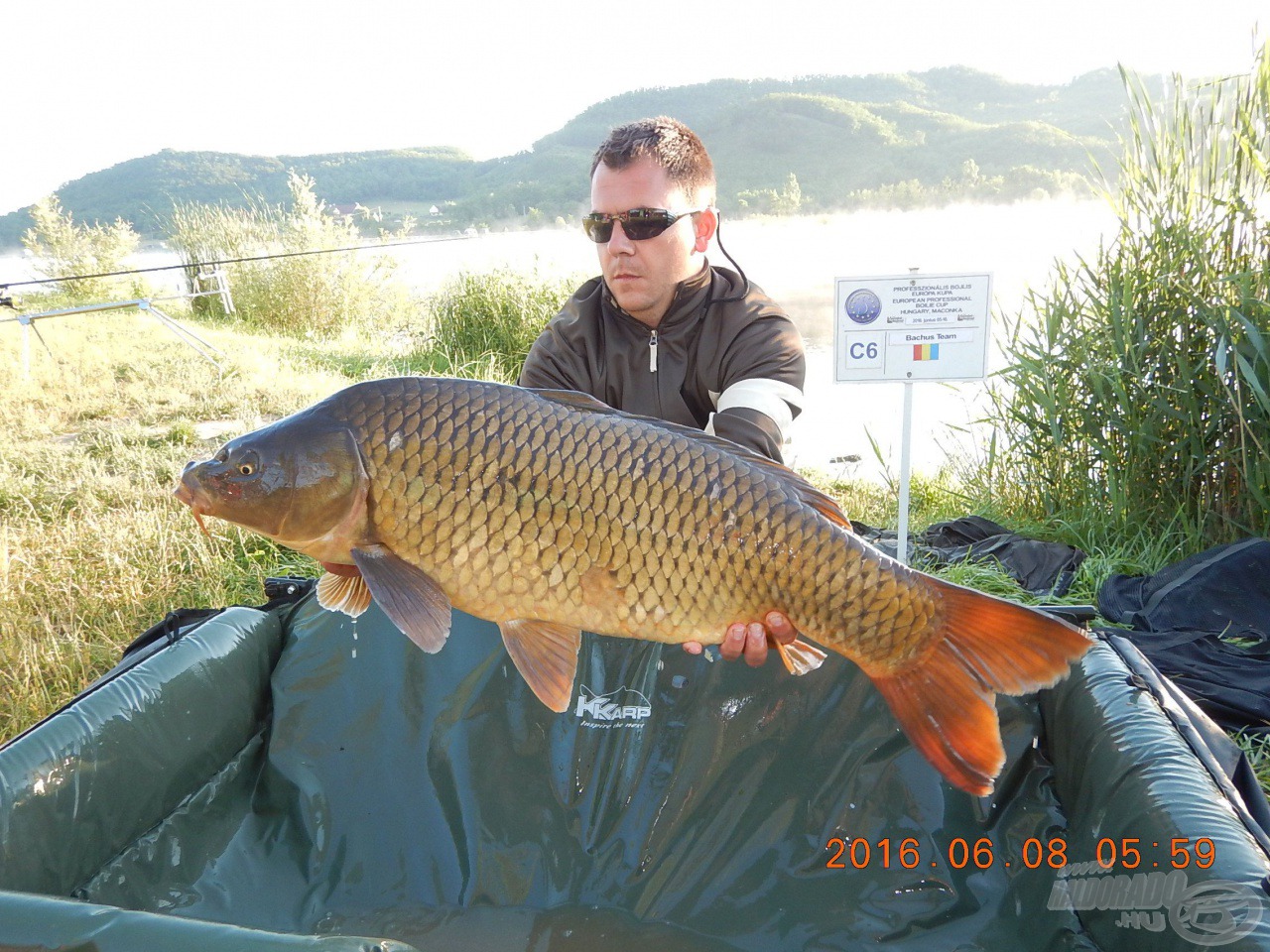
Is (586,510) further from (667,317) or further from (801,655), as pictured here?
(667,317)

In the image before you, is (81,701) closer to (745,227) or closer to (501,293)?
(501,293)

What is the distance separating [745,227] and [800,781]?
4265cm

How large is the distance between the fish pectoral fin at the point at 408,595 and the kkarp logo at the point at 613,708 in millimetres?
642

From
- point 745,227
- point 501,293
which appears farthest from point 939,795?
point 745,227

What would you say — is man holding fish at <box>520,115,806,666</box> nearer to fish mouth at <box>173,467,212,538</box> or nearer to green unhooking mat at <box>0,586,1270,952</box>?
green unhooking mat at <box>0,586,1270,952</box>

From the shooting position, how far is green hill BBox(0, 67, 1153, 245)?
48.8m

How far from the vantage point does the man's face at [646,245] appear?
196cm

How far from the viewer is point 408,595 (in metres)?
1.16

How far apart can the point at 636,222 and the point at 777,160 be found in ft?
198

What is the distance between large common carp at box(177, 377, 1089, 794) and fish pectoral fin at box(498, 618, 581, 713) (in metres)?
0.06

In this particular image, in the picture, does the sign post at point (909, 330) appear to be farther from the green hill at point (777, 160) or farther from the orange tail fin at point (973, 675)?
the green hill at point (777, 160)

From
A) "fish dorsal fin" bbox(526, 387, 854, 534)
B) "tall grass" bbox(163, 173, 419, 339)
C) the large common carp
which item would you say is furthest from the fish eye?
"tall grass" bbox(163, 173, 419, 339)

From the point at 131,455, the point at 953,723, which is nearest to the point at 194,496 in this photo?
the point at 953,723

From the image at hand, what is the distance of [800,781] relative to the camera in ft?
5.42
